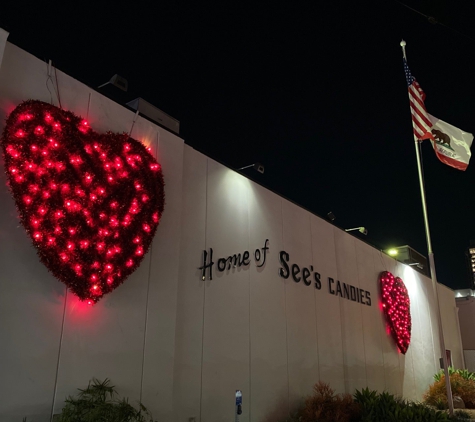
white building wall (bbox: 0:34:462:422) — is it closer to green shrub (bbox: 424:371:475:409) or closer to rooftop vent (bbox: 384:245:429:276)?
green shrub (bbox: 424:371:475:409)

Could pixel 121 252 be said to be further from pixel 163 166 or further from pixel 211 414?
pixel 211 414

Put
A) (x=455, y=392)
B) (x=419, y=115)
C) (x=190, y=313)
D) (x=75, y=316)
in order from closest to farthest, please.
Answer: (x=75, y=316) < (x=190, y=313) < (x=419, y=115) < (x=455, y=392)

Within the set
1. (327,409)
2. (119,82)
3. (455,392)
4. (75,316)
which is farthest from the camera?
(455,392)

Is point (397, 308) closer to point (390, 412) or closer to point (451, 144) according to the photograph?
point (451, 144)

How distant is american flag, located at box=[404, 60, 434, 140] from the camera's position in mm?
10016

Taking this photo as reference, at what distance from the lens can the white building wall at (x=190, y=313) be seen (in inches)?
182

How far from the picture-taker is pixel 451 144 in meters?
10.2

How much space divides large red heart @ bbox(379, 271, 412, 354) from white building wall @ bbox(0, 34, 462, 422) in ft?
3.74

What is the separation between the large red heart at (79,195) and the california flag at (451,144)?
23.0ft

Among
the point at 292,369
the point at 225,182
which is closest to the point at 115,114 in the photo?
the point at 225,182

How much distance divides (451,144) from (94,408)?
8997 millimetres

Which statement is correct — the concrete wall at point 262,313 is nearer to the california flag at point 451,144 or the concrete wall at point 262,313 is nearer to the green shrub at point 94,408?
the green shrub at point 94,408

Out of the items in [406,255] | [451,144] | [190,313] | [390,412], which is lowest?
[390,412]

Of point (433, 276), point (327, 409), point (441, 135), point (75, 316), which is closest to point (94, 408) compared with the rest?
point (75, 316)
